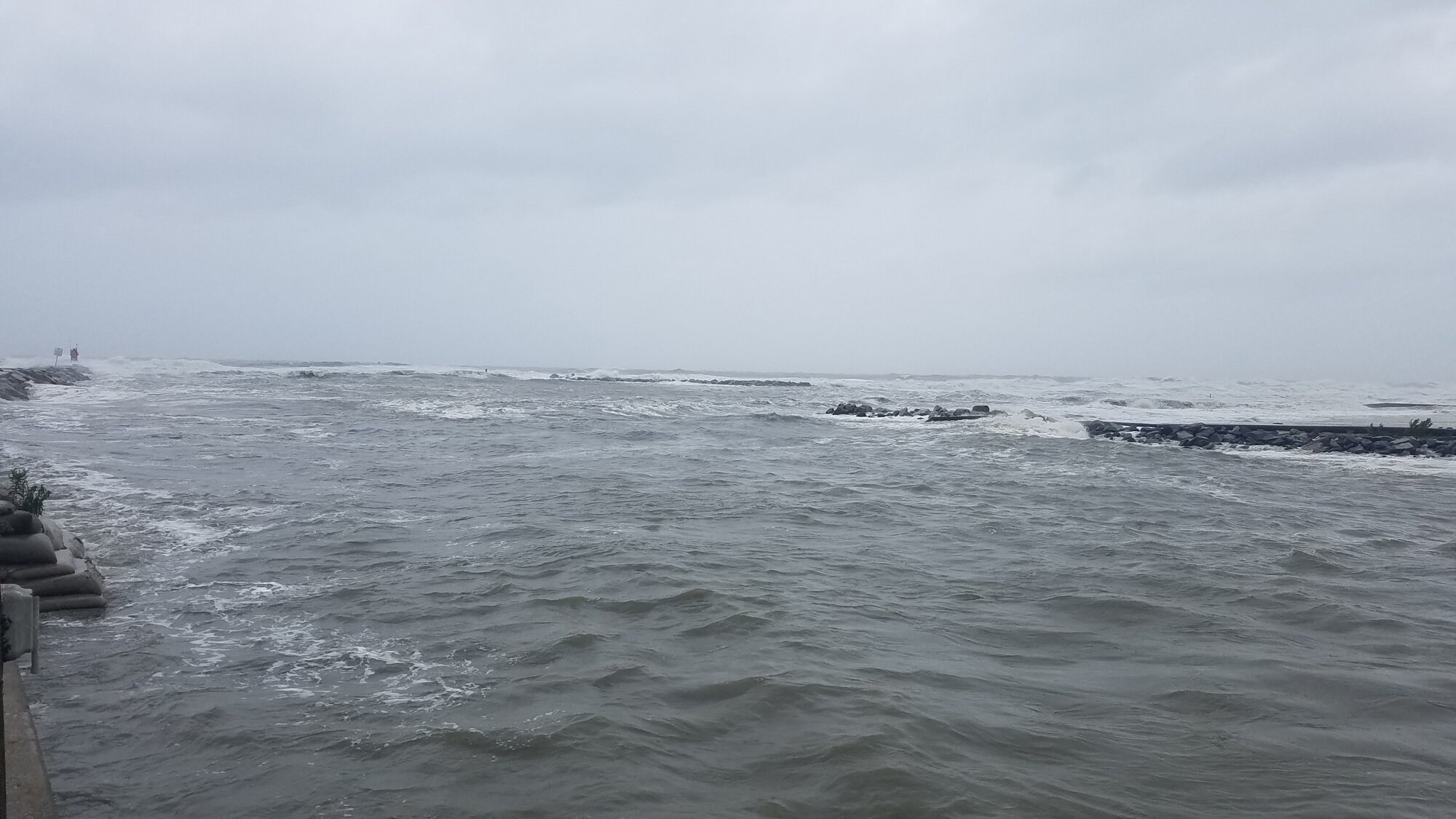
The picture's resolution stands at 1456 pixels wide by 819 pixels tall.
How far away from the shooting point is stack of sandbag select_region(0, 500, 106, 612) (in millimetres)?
6055

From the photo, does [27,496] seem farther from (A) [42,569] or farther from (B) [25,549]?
(A) [42,569]

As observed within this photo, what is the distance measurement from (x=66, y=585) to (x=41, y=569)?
232mm

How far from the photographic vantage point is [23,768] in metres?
3.30

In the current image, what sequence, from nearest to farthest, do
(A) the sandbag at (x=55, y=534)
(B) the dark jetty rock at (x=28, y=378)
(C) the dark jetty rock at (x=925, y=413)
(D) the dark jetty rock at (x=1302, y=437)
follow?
(A) the sandbag at (x=55, y=534)
(D) the dark jetty rock at (x=1302, y=437)
(B) the dark jetty rock at (x=28, y=378)
(C) the dark jetty rock at (x=925, y=413)

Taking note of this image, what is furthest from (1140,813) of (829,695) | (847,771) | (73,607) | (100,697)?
(73,607)

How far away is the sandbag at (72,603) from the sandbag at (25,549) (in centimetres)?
38

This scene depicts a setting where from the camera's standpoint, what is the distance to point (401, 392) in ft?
132

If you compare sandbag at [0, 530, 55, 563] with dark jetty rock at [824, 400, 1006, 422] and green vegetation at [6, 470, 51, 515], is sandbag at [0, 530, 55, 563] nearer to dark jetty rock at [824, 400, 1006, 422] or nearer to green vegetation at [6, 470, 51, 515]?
green vegetation at [6, 470, 51, 515]

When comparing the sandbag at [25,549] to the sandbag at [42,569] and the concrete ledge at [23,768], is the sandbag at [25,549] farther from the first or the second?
the concrete ledge at [23,768]

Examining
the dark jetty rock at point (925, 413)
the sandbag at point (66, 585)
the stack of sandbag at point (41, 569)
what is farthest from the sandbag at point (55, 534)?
the dark jetty rock at point (925, 413)

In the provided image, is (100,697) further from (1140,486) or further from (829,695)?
(1140,486)

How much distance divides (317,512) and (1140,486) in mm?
13534

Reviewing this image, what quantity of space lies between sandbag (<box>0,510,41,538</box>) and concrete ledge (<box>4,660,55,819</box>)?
3.06 meters

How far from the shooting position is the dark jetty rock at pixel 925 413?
29609mm
